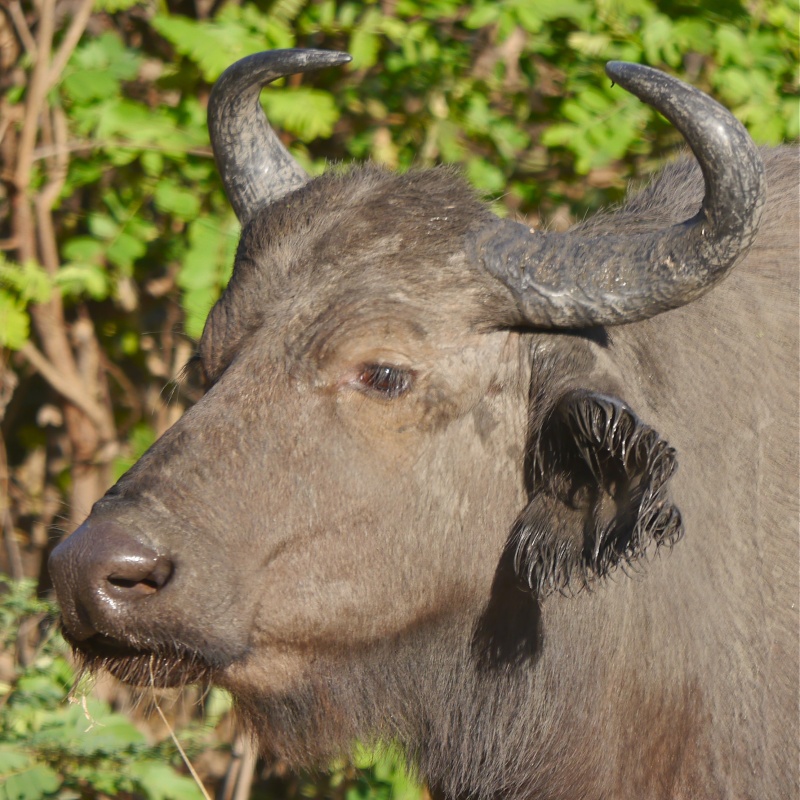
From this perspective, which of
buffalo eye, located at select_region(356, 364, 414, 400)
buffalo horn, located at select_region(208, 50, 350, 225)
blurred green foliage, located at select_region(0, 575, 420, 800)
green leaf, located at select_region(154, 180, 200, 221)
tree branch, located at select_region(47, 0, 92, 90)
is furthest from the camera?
tree branch, located at select_region(47, 0, 92, 90)

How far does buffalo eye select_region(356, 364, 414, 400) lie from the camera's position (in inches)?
128

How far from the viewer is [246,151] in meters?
4.04

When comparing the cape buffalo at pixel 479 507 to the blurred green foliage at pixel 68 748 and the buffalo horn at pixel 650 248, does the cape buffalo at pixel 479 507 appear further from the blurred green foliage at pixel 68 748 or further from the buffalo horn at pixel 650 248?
the blurred green foliage at pixel 68 748

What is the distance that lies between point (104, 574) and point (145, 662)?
0.40 meters

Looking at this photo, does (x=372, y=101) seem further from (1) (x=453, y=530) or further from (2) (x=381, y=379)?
(1) (x=453, y=530)

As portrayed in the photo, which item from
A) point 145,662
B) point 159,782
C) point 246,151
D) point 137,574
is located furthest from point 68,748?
point 246,151

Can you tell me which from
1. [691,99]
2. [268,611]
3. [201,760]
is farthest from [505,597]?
[201,760]

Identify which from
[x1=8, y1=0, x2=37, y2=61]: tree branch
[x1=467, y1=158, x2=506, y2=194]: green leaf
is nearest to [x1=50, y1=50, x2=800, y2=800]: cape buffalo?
[x1=467, y1=158, x2=506, y2=194]: green leaf

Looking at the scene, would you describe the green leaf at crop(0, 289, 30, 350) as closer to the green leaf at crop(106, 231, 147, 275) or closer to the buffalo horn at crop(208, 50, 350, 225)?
the green leaf at crop(106, 231, 147, 275)

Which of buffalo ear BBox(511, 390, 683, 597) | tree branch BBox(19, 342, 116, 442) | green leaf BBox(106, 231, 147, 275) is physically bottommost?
tree branch BBox(19, 342, 116, 442)

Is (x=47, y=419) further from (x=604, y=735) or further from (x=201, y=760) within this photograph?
(x=604, y=735)

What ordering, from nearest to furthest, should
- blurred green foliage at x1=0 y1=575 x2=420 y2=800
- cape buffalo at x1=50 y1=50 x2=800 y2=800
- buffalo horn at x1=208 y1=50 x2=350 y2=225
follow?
cape buffalo at x1=50 y1=50 x2=800 y2=800, buffalo horn at x1=208 y1=50 x2=350 y2=225, blurred green foliage at x1=0 y1=575 x2=420 y2=800

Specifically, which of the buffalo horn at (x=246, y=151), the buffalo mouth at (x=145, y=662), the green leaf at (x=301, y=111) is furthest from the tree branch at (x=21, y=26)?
the buffalo mouth at (x=145, y=662)

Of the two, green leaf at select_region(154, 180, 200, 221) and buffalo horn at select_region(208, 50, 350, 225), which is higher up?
buffalo horn at select_region(208, 50, 350, 225)
